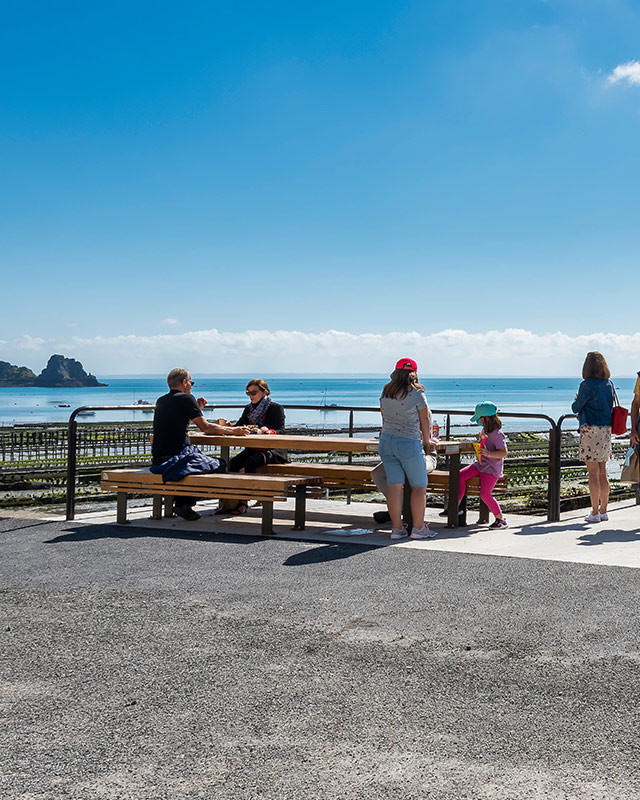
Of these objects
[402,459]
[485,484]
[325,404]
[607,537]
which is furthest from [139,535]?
[325,404]

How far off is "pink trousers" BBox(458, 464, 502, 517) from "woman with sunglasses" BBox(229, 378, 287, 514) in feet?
6.64

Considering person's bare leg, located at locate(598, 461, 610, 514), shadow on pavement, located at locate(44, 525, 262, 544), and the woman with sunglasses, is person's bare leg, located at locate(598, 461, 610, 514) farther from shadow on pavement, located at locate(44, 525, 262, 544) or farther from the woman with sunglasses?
shadow on pavement, located at locate(44, 525, 262, 544)

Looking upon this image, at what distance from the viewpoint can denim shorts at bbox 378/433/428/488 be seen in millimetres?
7598

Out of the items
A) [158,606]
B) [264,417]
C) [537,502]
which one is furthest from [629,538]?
[537,502]

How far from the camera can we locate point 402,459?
7637 millimetres

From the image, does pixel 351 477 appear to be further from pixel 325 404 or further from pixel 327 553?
pixel 325 404

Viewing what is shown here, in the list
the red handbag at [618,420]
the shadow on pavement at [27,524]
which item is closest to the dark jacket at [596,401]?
the red handbag at [618,420]

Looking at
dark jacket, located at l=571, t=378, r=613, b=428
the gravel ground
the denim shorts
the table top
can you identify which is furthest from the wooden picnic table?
the gravel ground

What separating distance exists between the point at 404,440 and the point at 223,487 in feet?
5.85

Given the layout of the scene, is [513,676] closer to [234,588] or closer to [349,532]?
[234,588]

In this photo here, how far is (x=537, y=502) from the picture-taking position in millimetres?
14641

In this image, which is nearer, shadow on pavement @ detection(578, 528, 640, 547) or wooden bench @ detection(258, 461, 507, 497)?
shadow on pavement @ detection(578, 528, 640, 547)

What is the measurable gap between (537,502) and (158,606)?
10.6m

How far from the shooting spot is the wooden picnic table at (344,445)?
26.5ft
